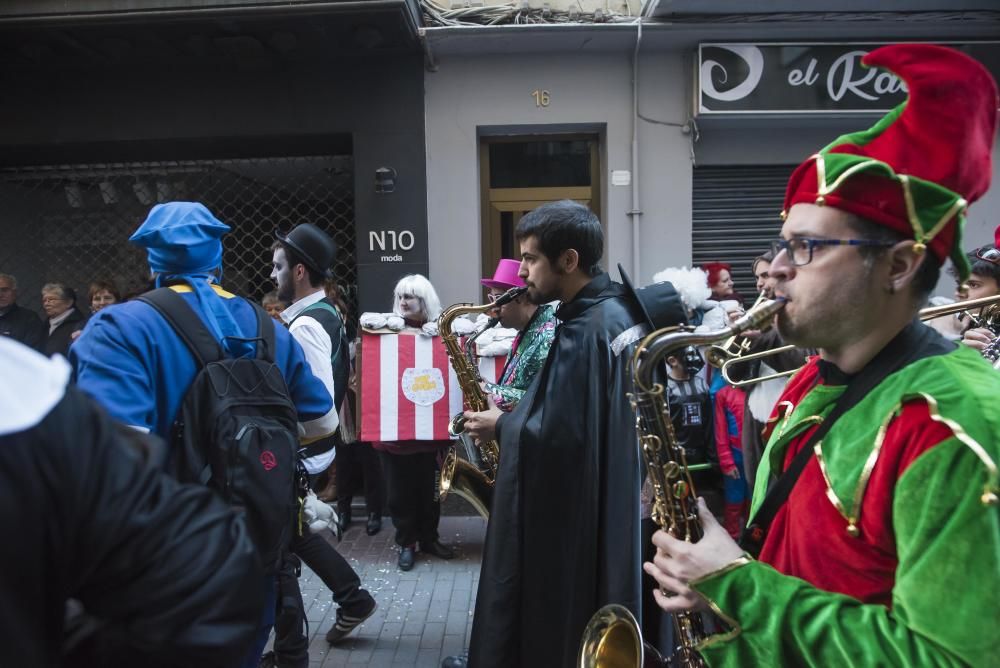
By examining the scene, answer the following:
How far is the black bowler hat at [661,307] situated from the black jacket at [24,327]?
19.7 ft

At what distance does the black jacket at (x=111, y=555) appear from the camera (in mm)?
883

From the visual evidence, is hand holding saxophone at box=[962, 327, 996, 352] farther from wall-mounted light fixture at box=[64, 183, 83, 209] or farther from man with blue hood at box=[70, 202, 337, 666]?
wall-mounted light fixture at box=[64, 183, 83, 209]

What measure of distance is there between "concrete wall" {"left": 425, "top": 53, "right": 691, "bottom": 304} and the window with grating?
3.99ft

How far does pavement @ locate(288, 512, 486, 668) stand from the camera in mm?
3930

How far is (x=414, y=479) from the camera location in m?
5.09

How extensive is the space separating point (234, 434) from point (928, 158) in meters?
1.92

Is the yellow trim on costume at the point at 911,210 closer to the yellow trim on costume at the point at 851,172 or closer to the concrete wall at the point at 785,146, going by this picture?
the yellow trim on costume at the point at 851,172

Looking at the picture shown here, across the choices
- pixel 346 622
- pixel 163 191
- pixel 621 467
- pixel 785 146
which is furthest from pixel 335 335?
pixel 785 146

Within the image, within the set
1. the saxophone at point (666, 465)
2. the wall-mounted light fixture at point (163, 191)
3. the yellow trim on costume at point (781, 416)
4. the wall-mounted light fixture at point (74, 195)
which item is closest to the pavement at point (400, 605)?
the saxophone at point (666, 465)

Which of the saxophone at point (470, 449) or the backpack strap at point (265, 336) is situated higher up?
the backpack strap at point (265, 336)

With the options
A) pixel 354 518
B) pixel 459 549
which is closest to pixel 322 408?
pixel 459 549

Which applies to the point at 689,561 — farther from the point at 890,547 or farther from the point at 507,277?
the point at 507,277

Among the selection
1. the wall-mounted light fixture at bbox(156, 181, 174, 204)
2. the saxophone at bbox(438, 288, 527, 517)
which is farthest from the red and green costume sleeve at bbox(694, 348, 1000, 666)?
the wall-mounted light fixture at bbox(156, 181, 174, 204)

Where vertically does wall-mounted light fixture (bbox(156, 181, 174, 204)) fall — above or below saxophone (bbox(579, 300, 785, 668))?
above
